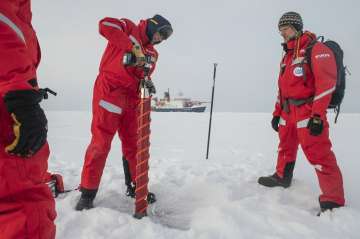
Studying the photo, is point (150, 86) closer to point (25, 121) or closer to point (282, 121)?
point (25, 121)

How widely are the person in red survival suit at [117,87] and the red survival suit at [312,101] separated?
4.80ft

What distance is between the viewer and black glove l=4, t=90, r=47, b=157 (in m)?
1.42

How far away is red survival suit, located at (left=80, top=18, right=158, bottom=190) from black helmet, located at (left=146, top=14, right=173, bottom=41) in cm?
6

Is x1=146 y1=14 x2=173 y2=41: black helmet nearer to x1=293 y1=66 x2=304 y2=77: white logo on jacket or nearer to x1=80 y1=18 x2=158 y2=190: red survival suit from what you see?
x1=80 y1=18 x2=158 y2=190: red survival suit

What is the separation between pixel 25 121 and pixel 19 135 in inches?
2.7

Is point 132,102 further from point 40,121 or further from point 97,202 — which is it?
point 40,121

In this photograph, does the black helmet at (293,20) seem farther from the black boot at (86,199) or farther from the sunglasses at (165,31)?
the black boot at (86,199)

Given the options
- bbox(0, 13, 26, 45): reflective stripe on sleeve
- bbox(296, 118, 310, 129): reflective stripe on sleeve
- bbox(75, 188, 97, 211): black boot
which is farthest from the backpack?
bbox(0, 13, 26, 45): reflective stripe on sleeve

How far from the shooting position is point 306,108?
11.6ft

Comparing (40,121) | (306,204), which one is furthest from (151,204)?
(40,121)

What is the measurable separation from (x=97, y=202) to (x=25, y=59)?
2.36 meters

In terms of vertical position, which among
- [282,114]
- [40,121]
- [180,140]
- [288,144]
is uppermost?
[40,121]

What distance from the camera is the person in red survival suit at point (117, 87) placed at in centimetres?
325

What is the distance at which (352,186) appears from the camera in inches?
166
